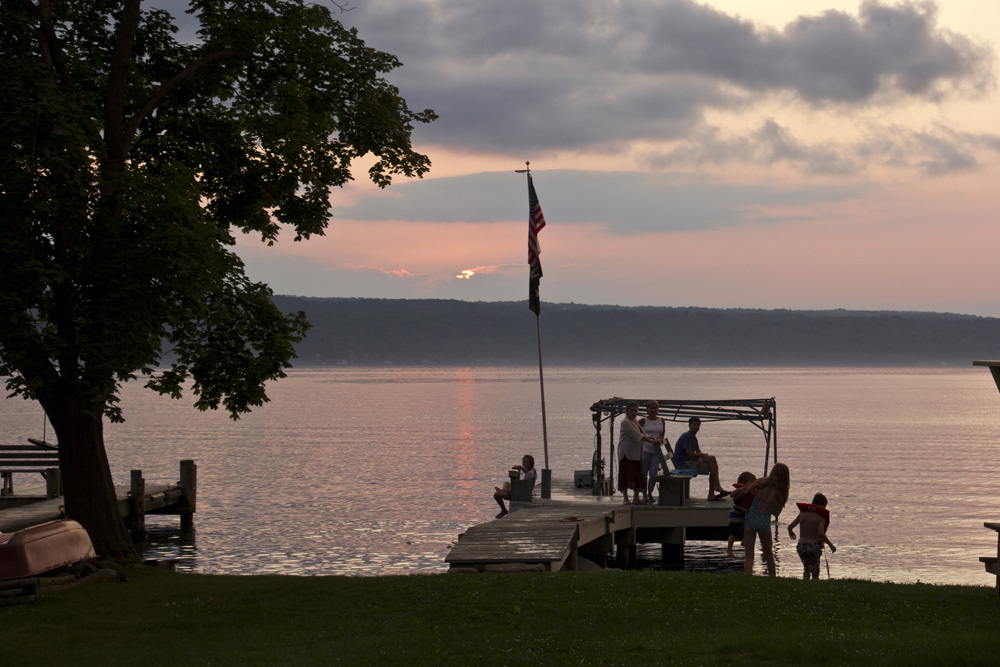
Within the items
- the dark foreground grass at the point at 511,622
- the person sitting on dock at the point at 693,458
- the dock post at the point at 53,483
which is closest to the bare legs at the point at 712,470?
the person sitting on dock at the point at 693,458

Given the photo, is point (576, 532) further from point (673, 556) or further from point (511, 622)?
point (511, 622)

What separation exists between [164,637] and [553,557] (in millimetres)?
6847

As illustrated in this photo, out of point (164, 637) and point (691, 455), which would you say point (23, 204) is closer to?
point (164, 637)

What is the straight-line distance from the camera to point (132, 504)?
2570 cm

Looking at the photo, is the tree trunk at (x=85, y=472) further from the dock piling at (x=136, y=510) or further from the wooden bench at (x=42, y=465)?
the wooden bench at (x=42, y=465)

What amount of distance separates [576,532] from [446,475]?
33.5 m

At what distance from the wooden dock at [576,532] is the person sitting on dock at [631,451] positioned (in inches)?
22.6

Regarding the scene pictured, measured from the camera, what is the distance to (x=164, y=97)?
59.2ft

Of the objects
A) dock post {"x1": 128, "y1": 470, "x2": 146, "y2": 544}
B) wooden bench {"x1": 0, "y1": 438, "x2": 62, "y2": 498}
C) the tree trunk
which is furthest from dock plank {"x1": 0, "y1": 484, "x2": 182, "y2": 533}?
the tree trunk

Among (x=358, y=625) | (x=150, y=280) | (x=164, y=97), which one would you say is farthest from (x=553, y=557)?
(x=164, y=97)

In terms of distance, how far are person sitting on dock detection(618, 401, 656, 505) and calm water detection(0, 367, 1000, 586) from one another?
442 cm

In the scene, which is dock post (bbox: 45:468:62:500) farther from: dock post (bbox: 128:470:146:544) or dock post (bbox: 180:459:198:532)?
dock post (bbox: 180:459:198:532)

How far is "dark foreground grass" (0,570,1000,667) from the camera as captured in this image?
980 cm

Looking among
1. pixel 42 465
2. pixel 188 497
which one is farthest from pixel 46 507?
pixel 188 497
